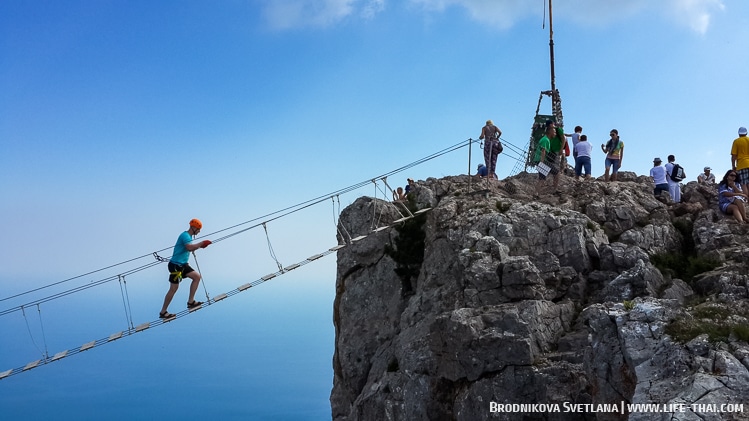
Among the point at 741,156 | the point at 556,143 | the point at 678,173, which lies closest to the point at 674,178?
the point at 678,173

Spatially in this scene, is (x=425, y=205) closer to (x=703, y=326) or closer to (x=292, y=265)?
(x=292, y=265)

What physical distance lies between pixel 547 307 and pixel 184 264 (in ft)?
39.2

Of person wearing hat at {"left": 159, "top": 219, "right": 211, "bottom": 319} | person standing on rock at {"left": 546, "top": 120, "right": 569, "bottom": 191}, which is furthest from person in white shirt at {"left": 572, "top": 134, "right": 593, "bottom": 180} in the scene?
person wearing hat at {"left": 159, "top": 219, "right": 211, "bottom": 319}

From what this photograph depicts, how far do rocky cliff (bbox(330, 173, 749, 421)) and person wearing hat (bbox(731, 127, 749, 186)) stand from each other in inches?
65.8

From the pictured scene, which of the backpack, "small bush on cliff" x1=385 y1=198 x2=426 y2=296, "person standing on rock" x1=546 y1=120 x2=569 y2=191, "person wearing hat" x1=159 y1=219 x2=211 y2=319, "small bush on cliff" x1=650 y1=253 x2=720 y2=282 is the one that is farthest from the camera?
"person standing on rock" x1=546 y1=120 x2=569 y2=191

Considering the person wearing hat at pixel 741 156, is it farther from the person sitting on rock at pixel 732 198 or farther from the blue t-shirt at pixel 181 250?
the blue t-shirt at pixel 181 250

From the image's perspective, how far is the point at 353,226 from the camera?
3231 cm

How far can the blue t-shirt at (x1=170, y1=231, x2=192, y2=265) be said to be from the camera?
19.1 m

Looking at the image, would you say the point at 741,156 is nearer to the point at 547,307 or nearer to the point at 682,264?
the point at 682,264

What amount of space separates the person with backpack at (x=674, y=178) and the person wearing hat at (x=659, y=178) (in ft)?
0.62

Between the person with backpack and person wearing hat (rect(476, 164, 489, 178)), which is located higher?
person wearing hat (rect(476, 164, 489, 178))

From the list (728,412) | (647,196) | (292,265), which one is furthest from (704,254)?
(292,265)

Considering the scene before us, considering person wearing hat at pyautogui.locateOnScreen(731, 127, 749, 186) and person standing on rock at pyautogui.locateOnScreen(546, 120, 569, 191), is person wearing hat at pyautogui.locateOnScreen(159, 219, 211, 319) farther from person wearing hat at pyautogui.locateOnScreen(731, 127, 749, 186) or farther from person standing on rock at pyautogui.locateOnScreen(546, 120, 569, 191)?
person wearing hat at pyautogui.locateOnScreen(731, 127, 749, 186)

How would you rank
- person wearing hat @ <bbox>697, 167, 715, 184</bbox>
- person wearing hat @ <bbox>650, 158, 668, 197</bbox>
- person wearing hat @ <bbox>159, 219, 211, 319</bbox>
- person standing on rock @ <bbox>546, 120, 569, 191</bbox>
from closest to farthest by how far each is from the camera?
person wearing hat @ <bbox>159, 219, 211, 319</bbox>
person wearing hat @ <bbox>650, 158, 668, 197</bbox>
person standing on rock @ <bbox>546, 120, 569, 191</bbox>
person wearing hat @ <bbox>697, 167, 715, 184</bbox>
